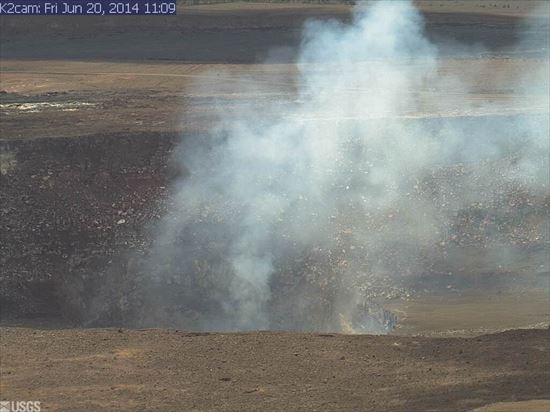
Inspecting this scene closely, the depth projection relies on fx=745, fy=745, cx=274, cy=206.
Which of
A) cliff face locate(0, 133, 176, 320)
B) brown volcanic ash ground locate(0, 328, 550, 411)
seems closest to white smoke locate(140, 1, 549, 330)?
cliff face locate(0, 133, 176, 320)

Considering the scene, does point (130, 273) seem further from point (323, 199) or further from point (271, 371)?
point (271, 371)

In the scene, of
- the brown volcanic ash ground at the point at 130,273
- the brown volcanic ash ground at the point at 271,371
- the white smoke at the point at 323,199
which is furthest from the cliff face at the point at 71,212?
the brown volcanic ash ground at the point at 271,371

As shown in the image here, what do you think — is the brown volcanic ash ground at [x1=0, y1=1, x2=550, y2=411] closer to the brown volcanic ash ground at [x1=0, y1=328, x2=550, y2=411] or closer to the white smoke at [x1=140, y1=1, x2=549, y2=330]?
the brown volcanic ash ground at [x1=0, y1=328, x2=550, y2=411]

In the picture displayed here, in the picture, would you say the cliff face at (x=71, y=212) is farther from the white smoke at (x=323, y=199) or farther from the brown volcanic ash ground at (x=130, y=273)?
the white smoke at (x=323, y=199)

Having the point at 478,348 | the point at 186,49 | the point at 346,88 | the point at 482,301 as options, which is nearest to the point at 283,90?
the point at 346,88

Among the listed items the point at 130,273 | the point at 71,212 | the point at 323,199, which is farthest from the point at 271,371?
the point at 71,212

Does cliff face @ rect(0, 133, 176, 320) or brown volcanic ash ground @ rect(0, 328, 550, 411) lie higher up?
cliff face @ rect(0, 133, 176, 320)

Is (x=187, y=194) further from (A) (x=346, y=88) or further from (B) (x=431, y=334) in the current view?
(A) (x=346, y=88)
